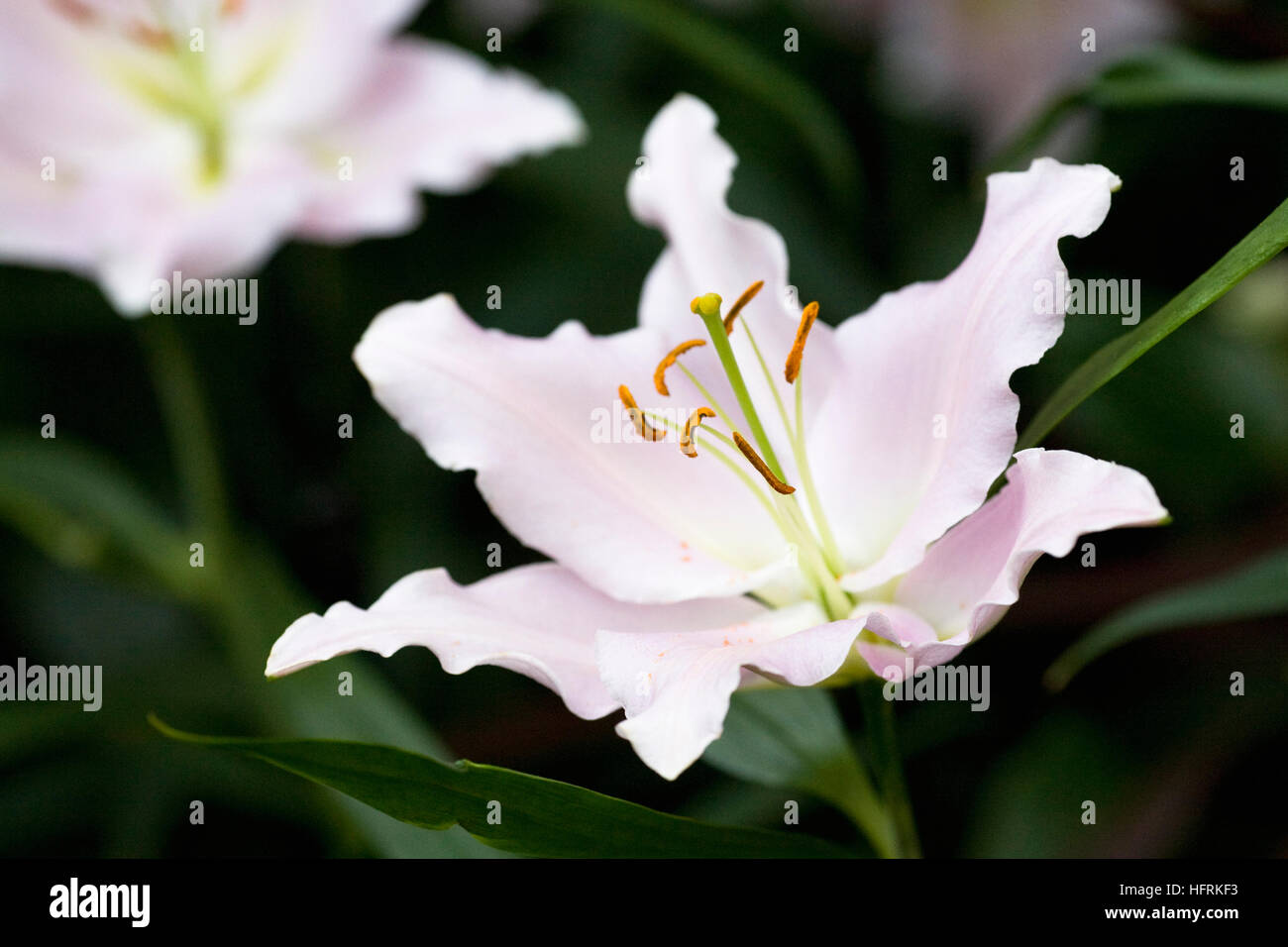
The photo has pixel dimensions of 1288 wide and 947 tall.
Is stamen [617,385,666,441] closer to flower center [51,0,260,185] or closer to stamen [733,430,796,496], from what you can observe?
stamen [733,430,796,496]

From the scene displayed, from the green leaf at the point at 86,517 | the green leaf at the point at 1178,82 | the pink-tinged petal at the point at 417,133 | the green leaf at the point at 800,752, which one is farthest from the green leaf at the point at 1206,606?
the green leaf at the point at 86,517

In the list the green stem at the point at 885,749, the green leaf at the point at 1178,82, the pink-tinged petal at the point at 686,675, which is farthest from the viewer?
the green leaf at the point at 1178,82

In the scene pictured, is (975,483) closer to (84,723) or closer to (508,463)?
(508,463)

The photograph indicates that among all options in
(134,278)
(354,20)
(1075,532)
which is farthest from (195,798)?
(1075,532)

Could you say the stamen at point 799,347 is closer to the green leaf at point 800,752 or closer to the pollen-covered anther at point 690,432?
the pollen-covered anther at point 690,432

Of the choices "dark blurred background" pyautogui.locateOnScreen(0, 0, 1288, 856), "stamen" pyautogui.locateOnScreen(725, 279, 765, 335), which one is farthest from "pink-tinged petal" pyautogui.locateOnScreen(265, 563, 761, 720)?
"dark blurred background" pyautogui.locateOnScreen(0, 0, 1288, 856)
